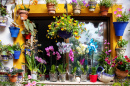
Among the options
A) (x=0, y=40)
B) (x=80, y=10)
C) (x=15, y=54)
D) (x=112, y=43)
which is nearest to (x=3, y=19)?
(x=0, y=40)

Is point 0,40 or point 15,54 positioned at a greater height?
point 0,40

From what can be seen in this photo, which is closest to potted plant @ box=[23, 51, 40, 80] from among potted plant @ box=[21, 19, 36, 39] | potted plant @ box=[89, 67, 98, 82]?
potted plant @ box=[21, 19, 36, 39]

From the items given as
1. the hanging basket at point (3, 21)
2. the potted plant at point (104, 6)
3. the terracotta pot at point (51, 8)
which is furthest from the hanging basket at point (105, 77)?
the hanging basket at point (3, 21)

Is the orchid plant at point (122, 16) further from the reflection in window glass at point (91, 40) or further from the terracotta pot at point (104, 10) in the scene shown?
the reflection in window glass at point (91, 40)

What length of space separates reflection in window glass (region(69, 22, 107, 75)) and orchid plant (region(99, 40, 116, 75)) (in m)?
0.15

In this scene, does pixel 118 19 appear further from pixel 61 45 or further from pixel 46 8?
pixel 46 8

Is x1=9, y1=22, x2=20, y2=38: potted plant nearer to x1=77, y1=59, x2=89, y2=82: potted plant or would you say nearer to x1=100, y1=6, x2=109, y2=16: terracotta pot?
x1=77, y1=59, x2=89, y2=82: potted plant

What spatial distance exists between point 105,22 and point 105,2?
0.68 meters

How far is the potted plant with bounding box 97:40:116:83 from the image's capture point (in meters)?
3.43

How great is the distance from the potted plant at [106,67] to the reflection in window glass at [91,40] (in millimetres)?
187

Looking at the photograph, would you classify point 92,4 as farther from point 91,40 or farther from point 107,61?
point 107,61

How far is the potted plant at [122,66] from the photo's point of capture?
3284mm

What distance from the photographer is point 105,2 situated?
341 centimetres

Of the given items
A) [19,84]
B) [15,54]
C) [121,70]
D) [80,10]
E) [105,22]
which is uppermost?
[80,10]
